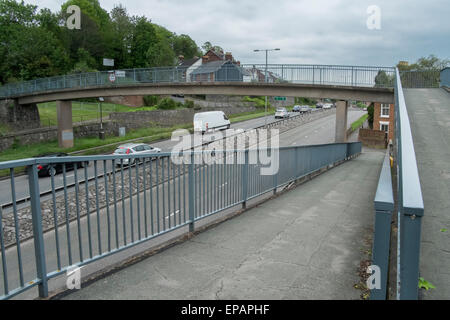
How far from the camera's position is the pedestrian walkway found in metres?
3.69

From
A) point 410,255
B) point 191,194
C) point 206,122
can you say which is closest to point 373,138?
point 206,122

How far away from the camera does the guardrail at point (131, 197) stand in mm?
3324

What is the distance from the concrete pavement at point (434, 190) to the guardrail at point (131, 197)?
3209mm

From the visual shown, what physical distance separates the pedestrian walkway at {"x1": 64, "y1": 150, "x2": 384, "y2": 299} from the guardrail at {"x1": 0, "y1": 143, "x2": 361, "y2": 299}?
1.17 feet

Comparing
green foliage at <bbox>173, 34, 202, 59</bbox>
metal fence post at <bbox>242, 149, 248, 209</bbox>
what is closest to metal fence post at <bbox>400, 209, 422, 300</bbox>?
metal fence post at <bbox>242, 149, 248, 209</bbox>

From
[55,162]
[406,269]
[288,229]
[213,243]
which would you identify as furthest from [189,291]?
[288,229]

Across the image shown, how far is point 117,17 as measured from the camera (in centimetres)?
8225

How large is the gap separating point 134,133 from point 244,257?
3952 cm

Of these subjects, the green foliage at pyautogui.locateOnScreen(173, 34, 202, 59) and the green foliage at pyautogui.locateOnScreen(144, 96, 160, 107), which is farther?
the green foliage at pyautogui.locateOnScreen(173, 34, 202, 59)

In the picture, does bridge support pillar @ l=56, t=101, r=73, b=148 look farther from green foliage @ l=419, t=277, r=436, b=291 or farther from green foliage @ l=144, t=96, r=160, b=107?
green foliage @ l=419, t=277, r=436, b=291

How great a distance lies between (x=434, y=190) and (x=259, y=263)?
3130mm

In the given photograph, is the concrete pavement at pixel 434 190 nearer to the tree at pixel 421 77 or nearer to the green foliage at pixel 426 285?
the green foliage at pixel 426 285

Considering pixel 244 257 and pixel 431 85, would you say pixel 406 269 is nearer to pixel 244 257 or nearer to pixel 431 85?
pixel 244 257

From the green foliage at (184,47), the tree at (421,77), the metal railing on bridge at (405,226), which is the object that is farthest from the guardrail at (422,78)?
the green foliage at (184,47)
